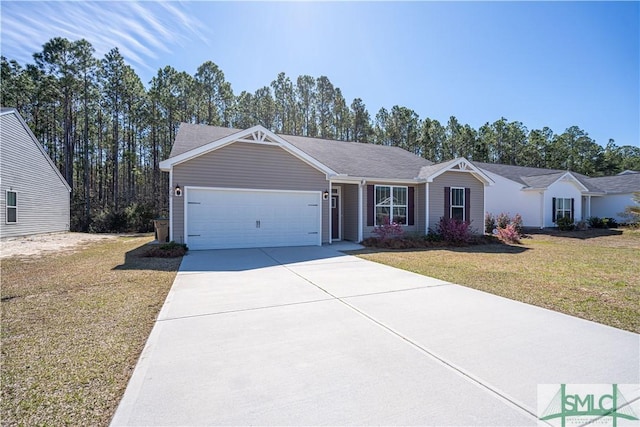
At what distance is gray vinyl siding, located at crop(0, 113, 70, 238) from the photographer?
1395cm

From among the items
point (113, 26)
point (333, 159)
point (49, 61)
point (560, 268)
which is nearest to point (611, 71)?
point (560, 268)

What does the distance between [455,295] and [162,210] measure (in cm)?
2519

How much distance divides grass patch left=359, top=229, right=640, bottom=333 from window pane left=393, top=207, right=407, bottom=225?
8.63 feet

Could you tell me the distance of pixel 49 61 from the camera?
21.9m

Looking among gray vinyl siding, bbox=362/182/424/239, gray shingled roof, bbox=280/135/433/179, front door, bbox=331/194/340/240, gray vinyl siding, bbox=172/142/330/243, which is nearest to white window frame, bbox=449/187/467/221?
gray vinyl siding, bbox=362/182/424/239

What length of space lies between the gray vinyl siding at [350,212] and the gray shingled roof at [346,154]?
95cm

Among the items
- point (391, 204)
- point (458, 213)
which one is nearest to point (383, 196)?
point (391, 204)

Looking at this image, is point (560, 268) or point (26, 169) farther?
point (26, 169)

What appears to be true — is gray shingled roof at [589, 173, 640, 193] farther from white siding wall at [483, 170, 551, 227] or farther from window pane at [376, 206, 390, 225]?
window pane at [376, 206, 390, 225]

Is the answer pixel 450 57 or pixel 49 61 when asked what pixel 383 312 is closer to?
pixel 450 57

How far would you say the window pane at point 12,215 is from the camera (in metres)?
14.1

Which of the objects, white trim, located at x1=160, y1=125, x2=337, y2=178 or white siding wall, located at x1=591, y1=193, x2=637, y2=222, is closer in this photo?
white trim, located at x1=160, y1=125, x2=337, y2=178

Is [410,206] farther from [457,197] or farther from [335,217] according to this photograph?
[335,217]

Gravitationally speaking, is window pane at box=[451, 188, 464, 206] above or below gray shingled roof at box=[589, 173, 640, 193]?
below
